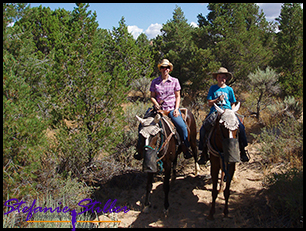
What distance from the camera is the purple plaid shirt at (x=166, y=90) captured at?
507 cm

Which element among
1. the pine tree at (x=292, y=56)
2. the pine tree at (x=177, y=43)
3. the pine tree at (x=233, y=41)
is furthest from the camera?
the pine tree at (x=177, y=43)

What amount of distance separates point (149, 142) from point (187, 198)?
2310mm

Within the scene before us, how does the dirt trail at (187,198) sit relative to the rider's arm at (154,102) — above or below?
below

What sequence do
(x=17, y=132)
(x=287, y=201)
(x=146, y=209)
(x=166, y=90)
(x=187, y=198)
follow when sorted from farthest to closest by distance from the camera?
(x=187, y=198)
(x=166, y=90)
(x=146, y=209)
(x=17, y=132)
(x=287, y=201)

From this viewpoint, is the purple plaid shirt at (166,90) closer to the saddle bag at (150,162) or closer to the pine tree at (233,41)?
the saddle bag at (150,162)

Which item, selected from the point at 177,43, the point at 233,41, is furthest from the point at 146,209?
the point at 177,43

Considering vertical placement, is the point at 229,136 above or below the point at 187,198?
above

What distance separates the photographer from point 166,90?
5.08 meters

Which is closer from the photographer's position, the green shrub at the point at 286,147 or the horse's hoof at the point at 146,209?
the horse's hoof at the point at 146,209

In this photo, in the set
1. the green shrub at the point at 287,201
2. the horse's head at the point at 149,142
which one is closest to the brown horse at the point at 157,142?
the horse's head at the point at 149,142

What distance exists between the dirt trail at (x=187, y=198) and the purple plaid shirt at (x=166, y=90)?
7.70ft

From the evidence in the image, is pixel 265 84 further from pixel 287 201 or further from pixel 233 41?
pixel 287 201

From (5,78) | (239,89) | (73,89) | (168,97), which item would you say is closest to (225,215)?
(168,97)

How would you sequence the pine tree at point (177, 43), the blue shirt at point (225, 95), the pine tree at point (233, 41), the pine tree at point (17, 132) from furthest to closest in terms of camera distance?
the pine tree at point (177, 43) < the pine tree at point (233, 41) < the blue shirt at point (225, 95) < the pine tree at point (17, 132)
